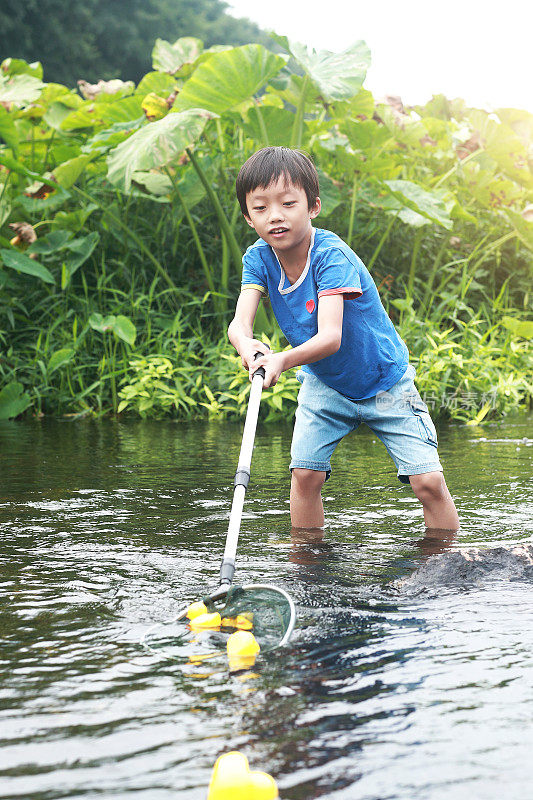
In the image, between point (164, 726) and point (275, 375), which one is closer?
point (164, 726)

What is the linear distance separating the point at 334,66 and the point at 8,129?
220cm

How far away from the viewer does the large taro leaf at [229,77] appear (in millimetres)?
5590

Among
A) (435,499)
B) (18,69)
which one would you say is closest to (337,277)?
(435,499)

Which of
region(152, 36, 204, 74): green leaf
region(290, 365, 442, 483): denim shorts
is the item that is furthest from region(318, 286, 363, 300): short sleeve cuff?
region(152, 36, 204, 74): green leaf

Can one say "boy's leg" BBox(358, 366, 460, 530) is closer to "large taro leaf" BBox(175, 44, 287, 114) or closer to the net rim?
the net rim

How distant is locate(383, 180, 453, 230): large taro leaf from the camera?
19.1 ft

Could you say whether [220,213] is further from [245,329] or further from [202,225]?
[245,329]

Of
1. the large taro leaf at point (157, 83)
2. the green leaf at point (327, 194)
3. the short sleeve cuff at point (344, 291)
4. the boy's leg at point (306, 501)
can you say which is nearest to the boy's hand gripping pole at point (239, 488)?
the short sleeve cuff at point (344, 291)

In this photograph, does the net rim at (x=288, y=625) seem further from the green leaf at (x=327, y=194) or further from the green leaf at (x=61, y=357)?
the green leaf at (x=327, y=194)

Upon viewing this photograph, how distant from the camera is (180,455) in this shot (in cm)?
454

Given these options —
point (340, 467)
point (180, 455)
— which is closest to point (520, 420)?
point (340, 467)

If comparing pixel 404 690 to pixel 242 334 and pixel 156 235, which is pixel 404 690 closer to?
pixel 242 334

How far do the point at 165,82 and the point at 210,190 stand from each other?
117 centimetres

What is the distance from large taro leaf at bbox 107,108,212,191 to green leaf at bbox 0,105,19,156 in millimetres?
1101
